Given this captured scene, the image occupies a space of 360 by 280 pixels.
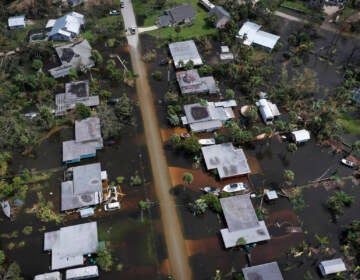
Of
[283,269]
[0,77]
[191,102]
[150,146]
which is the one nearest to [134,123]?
[150,146]

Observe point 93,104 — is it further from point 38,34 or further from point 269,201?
point 269,201

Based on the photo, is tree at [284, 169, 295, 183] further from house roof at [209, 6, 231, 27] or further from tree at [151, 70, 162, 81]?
house roof at [209, 6, 231, 27]

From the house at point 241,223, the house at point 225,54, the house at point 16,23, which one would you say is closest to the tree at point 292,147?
the house at point 241,223

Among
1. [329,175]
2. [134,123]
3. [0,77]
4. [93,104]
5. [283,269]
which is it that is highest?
[0,77]

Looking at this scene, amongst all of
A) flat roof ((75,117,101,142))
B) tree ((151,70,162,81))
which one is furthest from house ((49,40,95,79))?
flat roof ((75,117,101,142))

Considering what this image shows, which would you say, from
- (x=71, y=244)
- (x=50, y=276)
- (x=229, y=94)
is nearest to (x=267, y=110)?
(x=229, y=94)
